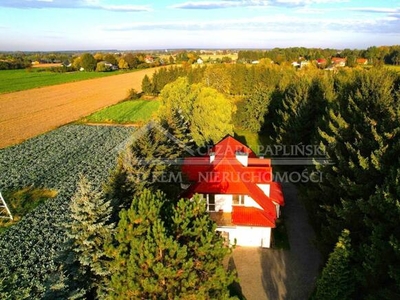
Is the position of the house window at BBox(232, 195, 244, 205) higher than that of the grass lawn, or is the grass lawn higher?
the house window at BBox(232, 195, 244, 205)

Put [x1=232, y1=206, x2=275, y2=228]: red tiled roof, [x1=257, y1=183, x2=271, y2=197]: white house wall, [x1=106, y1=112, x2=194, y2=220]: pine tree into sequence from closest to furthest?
[x1=106, y1=112, x2=194, y2=220]: pine tree
[x1=232, y1=206, x2=275, y2=228]: red tiled roof
[x1=257, y1=183, x2=271, y2=197]: white house wall

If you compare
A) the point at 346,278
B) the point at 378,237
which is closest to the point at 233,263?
the point at 346,278

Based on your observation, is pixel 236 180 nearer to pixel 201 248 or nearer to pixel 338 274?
pixel 338 274

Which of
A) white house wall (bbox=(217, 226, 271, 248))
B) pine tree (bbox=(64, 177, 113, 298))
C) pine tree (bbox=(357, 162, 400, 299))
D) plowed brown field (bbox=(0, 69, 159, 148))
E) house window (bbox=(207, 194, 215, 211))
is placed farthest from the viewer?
plowed brown field (bbox=(0, 69, 159, 148))

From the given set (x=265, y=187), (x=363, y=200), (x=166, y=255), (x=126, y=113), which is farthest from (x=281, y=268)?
(x=126, y=113)

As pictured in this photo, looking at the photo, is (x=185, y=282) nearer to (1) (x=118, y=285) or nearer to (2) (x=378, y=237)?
(1) (x=118, y=285)

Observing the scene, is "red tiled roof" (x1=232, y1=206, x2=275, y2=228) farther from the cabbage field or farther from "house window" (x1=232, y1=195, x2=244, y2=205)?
the cabbage field

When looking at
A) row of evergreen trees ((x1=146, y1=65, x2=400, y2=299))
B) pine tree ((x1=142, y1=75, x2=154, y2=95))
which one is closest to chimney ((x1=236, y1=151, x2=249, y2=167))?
row of evergreen trees ((x1=146, y1=65, x2=400, y2=299))
